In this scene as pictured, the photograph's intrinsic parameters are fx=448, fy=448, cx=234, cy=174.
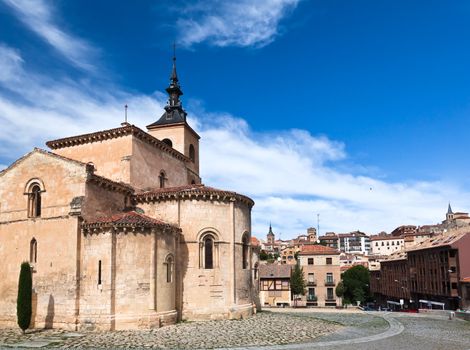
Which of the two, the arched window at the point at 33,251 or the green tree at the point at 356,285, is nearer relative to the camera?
the arched window at the point at 33,251

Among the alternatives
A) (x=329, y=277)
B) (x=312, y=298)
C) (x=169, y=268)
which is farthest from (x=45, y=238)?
(x=329, y=277)

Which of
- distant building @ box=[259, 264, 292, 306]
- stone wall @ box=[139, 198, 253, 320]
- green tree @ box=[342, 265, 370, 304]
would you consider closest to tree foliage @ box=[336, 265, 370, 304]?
green tree @ box=[342, 265, 370, 304]

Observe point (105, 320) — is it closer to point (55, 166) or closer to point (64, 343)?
point (64, 343)

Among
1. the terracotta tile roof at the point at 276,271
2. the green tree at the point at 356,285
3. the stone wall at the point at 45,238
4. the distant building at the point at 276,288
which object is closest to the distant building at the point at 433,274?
the green tree at the point at 356,285

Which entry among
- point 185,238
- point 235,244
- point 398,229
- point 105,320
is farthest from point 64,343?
point 398,229

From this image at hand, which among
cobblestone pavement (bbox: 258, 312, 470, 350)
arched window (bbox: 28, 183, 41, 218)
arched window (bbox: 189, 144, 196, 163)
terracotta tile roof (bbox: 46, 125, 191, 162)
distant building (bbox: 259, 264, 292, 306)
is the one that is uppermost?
arched window (bbox: 189, 144, 196, 163)

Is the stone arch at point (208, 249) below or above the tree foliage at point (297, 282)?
above

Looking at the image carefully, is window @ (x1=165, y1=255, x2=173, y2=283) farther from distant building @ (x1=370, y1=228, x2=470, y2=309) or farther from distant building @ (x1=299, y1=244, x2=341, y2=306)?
distant building @ (x1=299, y1=244, x2=341, y2=306)

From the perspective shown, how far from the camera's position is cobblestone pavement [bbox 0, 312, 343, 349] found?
761 inches

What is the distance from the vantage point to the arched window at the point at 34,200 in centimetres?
2691

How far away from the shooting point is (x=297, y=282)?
219ft

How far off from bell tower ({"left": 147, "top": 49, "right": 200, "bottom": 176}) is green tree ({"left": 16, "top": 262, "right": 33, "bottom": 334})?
57.8 feet

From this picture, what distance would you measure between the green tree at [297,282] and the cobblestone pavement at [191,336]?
41.0 m

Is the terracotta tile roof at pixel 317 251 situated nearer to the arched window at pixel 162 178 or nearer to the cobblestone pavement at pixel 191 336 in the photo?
the arched window at pixel 162 178
